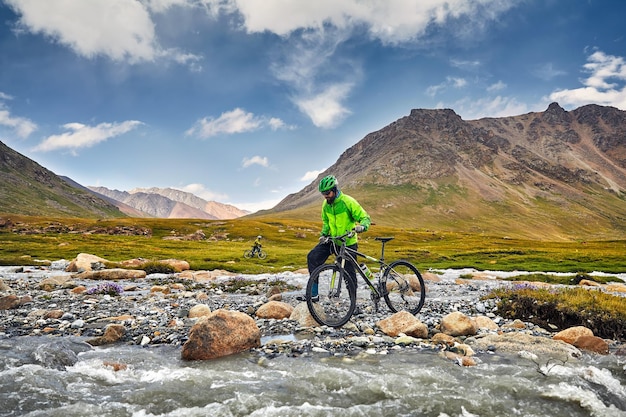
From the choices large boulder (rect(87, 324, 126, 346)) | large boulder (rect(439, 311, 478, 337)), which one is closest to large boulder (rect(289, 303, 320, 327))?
large boulder (rect(439, 311, 478, 337))

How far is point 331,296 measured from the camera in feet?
40.6

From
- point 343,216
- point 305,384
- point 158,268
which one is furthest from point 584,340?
point 158,268

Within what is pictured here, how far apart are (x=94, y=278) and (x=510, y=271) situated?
38759 mm

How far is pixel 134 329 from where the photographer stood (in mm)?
12094

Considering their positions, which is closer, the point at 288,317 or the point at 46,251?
the point at 288,317

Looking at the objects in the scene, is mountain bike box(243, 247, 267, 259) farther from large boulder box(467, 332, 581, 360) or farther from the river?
large boulder box(467, 332, 581, 360)

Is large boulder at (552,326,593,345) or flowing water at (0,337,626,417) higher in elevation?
large boulder at (552,326,593,345)

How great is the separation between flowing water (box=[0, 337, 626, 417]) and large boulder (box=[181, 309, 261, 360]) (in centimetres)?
34

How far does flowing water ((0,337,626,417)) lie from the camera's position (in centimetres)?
680

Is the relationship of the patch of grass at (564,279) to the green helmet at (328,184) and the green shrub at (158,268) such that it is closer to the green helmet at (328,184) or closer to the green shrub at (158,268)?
the green helmet at (328,184)

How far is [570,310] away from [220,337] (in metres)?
11.3

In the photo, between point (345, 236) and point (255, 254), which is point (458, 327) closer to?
point (345, 236)

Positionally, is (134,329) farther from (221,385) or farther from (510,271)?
(510,271)

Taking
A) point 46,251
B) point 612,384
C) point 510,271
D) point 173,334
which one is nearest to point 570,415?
point 612,384
